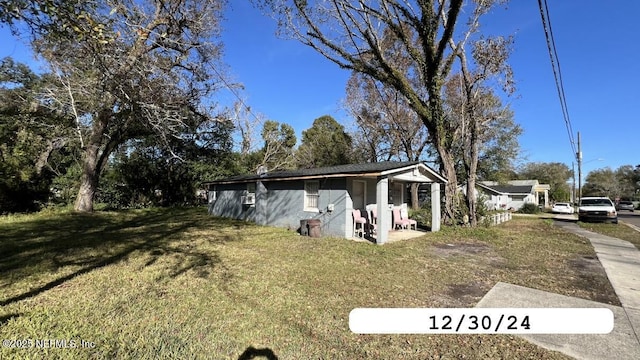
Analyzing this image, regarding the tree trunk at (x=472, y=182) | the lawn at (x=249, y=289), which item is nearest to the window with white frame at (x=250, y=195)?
the lawn at (x=249, y=289)

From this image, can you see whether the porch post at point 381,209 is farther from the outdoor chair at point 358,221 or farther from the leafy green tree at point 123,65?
the leafy green tree at point 123,65

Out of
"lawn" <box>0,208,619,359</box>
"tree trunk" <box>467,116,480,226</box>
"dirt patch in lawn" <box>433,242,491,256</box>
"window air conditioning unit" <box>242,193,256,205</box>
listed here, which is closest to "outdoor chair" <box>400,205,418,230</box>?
"tree trunk" <box>467,116,480,226</box>

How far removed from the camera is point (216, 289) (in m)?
4.83

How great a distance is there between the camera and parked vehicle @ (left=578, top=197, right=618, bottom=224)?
16.9 meters

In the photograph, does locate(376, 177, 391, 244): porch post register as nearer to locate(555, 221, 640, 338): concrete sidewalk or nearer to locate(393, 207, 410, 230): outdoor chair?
locate(393, 207, 410, 230): outdoor chair

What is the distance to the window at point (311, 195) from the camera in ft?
37.9

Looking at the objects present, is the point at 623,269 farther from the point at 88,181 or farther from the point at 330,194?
the point at 88,181

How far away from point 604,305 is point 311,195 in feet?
28.5

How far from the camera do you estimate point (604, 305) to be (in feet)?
14.7

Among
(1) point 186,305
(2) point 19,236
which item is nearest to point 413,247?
(1) point 186,305

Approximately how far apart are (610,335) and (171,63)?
38.6ft

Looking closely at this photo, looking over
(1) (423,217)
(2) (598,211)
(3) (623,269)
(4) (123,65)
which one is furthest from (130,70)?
(2) (598,211)

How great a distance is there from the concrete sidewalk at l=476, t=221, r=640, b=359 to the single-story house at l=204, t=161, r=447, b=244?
467cm

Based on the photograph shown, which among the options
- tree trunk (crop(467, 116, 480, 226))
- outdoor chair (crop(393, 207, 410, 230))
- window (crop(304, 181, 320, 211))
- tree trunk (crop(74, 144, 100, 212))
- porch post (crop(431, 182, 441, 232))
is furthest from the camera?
tree trunk (crop(74, 144, 100, 212))
